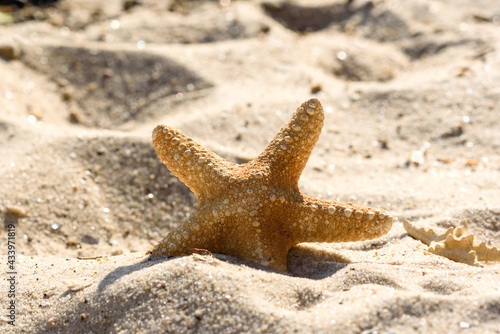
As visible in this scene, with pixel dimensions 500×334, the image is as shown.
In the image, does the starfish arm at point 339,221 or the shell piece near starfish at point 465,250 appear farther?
the shell piece near starfish at point 465,250

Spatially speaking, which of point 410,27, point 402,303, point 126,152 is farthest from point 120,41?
point 402,303

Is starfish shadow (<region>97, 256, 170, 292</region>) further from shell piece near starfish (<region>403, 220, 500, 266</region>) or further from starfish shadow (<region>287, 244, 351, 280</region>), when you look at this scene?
shell piece near starfish (<region>403, 220, 500, 266</region>)

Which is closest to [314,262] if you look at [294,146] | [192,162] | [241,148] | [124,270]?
[294,146]

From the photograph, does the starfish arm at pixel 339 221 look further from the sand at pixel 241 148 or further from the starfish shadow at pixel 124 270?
the starfish shadow at pixel 124 270

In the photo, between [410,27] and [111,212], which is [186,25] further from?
[111,212]

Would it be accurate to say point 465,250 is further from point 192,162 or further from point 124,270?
point 124,270

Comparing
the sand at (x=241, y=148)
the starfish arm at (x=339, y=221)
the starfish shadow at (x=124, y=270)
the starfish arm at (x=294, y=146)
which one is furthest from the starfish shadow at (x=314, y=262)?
the starfish shadow at (x=124, y=270)
